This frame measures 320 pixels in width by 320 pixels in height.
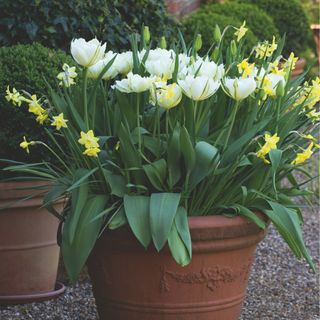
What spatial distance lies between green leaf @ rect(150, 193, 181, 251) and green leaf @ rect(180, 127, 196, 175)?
0.11 metres

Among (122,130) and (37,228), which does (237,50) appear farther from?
(37,228)

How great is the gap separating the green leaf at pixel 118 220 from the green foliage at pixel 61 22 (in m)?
1.61

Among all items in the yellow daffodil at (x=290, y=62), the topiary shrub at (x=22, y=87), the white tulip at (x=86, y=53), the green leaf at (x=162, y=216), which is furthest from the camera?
the topiary shrub at (x=22, y=87)

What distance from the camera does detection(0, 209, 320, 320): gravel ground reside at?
3.71m

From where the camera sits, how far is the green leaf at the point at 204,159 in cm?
275

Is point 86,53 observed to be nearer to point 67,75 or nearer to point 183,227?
point 67,75

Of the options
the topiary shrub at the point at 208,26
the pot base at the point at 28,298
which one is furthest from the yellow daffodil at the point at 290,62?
the topiary shrub at the point at 208,26

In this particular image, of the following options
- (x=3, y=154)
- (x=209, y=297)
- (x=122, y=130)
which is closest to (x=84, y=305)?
(x=3, y=154)

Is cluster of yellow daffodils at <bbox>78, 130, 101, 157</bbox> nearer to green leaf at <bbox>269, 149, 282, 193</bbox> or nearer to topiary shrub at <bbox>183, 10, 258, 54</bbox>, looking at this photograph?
green leaf at <bbox>269, 149, 282, 193</bbox>

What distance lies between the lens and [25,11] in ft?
13.7

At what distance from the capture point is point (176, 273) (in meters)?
2.81

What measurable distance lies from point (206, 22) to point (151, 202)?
4321 millimetres

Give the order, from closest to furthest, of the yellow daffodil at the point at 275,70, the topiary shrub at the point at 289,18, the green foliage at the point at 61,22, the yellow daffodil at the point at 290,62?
the yellow daffodil at the point at 275,70 → the yellow daffodil at the point at 290,62 → the green foliage at the point at 61,22 → the topiary shrub at the point at 289,18

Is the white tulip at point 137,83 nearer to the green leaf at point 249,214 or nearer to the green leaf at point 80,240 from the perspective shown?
the green leaf at point 80,240
